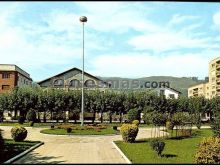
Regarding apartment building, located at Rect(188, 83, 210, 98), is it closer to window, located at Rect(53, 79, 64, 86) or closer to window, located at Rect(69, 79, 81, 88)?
window, located at Rect(69, 79, 81, 88)

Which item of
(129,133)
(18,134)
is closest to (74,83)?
(18,134)

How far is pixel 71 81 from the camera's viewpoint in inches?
3105

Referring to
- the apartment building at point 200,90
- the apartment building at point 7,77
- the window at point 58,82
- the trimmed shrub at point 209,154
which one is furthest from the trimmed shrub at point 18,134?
the apartment building at point 200,90

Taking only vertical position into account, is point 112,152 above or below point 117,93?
below

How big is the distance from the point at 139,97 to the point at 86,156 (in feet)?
143

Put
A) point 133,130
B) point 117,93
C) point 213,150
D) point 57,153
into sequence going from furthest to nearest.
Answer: point 117,93 → point 133,130 → point 57,153 → point 213,150

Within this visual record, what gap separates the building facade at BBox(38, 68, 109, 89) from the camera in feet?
256

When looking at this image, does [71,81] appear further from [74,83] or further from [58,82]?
[58,82]

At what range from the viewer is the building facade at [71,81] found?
256 feet

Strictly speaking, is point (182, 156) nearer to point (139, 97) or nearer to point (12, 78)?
point (139, 97)

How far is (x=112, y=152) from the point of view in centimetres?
2142

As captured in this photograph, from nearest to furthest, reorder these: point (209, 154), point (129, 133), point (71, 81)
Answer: point (209, 154)
point (129, 133)
point (71, 81)

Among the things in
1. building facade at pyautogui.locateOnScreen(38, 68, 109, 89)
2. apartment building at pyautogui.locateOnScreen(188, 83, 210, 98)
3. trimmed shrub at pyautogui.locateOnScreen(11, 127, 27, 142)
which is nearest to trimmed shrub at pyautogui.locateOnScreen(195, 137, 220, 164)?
trimmed shrub at pyautogui.locateOnScreen(11, 127, 27, 142)

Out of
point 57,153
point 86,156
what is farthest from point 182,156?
point 57,153
